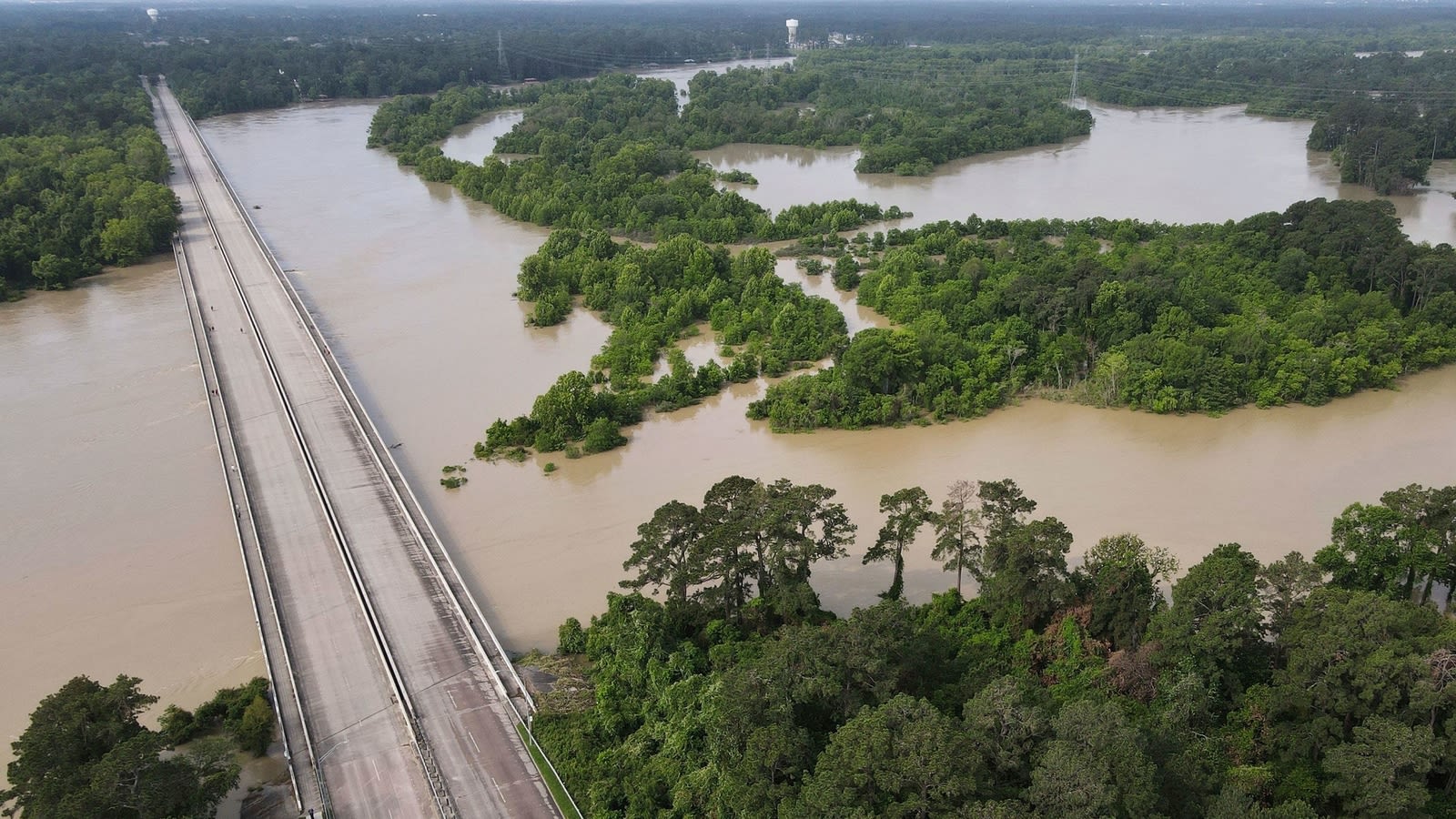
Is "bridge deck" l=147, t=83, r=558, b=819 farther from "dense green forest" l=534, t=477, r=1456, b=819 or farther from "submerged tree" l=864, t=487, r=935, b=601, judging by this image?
"submerged tree" l=864, t=487, r=935, b=601

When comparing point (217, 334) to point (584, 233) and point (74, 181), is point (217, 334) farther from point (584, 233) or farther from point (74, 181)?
point (74, 181)

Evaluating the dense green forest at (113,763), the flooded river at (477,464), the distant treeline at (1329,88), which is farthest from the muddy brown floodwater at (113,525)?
the distant treeline at (1329,88)

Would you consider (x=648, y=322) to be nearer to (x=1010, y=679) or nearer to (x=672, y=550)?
(x=672, y=550)

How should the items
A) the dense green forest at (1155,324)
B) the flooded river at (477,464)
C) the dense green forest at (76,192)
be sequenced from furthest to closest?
the dense green forest at (76,192), the dense green forest at (1155,324), the flooded river at (477,464)

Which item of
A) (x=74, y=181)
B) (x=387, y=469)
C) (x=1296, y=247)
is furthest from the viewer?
(x=74, y=181)

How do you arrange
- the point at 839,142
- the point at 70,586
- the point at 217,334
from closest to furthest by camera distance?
the point at 70,586, the point at 217,334, the point at 839,142

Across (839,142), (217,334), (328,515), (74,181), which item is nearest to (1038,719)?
(328,515)

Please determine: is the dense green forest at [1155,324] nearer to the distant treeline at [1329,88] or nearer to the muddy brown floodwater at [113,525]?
the muddy brown floodwater at [113,525]
